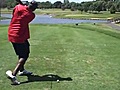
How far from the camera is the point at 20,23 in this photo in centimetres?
723

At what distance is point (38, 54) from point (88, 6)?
173 metres

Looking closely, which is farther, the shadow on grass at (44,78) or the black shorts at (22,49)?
the black shorts at (22,49)

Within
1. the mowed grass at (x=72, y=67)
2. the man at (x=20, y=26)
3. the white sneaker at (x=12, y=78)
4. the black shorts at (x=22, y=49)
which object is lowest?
the mowed grass at (x=72, y=67)

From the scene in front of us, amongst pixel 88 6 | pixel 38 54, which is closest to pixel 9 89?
pixel 38 54

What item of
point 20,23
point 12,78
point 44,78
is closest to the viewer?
point 12,78

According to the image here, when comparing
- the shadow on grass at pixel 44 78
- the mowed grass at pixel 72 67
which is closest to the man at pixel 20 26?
the shadow on grass at pixel 44 78

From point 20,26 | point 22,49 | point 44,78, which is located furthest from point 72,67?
point 20,26

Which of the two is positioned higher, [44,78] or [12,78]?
[12,78]

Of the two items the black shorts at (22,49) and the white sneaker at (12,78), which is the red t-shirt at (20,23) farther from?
the white sneaker at (12,78)

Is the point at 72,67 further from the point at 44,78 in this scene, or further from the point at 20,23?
the point at 20,23

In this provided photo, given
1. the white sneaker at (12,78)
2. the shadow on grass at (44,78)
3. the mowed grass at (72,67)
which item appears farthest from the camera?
the shadow on grass at (44,78)

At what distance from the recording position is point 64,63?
29.6 ft

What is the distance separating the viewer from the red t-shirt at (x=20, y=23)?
7.20 meters

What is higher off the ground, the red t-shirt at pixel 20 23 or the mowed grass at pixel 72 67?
the red t-shirt at pixel 20 23
